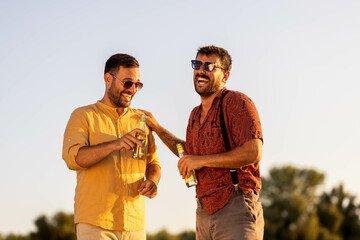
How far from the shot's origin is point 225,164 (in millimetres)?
5281

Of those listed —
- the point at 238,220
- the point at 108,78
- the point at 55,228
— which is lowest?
the point at 55,228

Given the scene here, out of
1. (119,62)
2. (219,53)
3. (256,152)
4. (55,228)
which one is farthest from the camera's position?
(55,228)

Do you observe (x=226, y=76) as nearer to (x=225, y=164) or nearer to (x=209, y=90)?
(x=209, y=90)

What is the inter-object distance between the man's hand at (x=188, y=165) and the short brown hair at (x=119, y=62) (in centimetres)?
211

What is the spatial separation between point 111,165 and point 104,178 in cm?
19

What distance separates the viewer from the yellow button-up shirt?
6289 millimetres

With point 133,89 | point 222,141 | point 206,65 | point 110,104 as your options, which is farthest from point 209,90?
point 110,104

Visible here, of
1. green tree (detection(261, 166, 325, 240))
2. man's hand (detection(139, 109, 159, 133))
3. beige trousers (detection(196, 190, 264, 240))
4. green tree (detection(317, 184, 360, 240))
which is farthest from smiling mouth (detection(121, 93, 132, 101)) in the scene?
green tree (detection(317, 184, 360, 240))

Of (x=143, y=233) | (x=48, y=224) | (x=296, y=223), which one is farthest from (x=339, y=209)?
(x=143, y=233)

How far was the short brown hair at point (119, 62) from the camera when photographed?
7.07m

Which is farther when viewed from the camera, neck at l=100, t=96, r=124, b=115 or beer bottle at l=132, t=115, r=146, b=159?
neck at l=100, t=96, r=124, b=115

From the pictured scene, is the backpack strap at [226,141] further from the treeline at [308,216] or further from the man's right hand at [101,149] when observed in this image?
the treeline at [308,216]

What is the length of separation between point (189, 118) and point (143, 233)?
5.47 feet

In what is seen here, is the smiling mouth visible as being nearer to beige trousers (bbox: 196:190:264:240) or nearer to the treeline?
beige trousers (bbox: 196:190:264:240)
